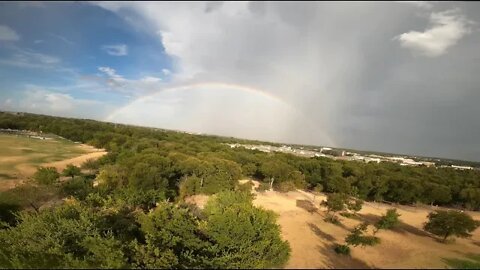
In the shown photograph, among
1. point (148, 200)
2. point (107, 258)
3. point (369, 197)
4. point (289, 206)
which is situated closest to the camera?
point (107, 258)

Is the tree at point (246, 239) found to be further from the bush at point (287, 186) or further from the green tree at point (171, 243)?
the bush at point (287, 186)

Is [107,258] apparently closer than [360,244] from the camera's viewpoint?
Yes

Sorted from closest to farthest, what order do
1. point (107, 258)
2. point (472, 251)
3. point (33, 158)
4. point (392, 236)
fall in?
point (107, 258) < point (472, 251) < point (392, 236) < point (33, 158)

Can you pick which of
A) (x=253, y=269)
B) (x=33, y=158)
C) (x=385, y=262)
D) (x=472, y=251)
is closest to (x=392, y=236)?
(x=472, y=251)

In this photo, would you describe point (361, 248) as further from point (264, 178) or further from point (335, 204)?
point (264, 178)

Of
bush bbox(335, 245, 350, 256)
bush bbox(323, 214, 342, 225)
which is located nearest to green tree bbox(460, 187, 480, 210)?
bush bbox(323, 214, 342, 225)

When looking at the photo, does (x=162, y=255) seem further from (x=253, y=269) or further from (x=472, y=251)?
(x=472, y=251)

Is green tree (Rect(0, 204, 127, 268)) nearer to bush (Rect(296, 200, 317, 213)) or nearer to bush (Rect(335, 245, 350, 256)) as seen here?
bush (Rect(335, 245, 350, 256))
